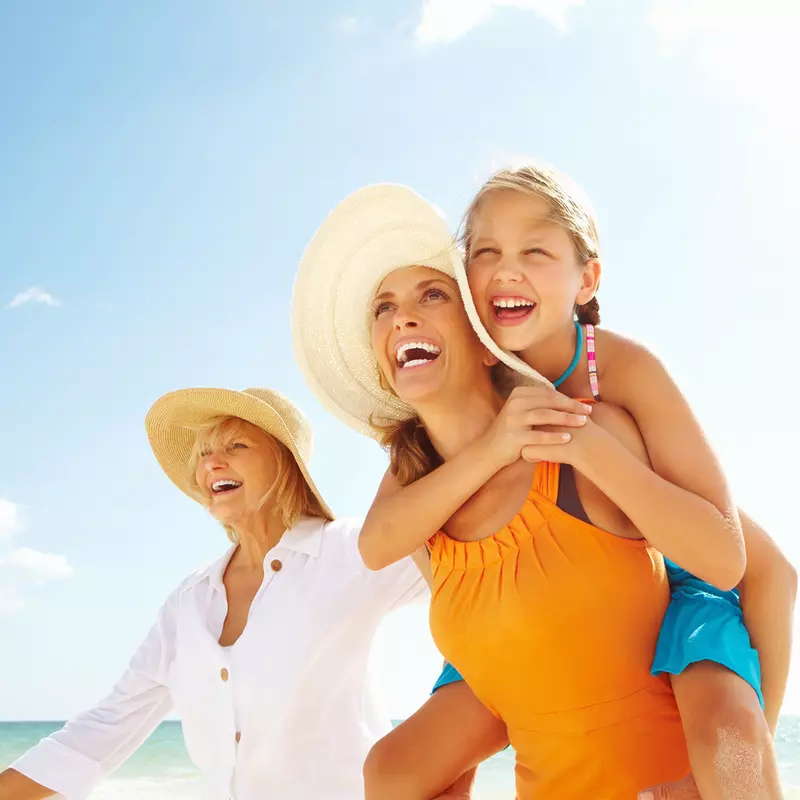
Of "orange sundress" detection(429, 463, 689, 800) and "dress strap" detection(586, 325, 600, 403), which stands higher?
"dress strap" detection(586, 325, 600, 403)

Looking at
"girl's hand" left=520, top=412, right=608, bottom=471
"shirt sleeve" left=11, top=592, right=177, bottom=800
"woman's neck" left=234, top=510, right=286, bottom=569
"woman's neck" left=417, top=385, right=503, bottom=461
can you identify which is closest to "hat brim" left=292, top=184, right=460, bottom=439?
"woman's neck" left=417, top=385, right=503, bottom=461

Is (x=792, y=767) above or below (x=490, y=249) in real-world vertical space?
above

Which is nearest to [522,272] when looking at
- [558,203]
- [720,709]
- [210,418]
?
[558,203]

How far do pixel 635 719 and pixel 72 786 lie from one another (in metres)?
2.84

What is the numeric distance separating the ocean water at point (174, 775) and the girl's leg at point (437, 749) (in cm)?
1496

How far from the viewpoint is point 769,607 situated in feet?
8.29

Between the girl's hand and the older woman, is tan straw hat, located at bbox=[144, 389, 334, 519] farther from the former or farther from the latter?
the girl's hand

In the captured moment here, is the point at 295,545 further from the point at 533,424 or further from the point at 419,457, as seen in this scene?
the point at 533,424

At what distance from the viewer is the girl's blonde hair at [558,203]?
272cm

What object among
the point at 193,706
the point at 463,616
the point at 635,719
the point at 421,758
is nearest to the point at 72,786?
the point at 193,706

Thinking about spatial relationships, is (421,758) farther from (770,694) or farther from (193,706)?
(193,706)

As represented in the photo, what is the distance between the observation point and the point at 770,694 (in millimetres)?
2436

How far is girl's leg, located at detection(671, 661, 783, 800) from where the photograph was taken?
6.75ft

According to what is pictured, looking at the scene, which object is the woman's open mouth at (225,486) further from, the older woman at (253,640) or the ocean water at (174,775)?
the ocean water at (174,775)
